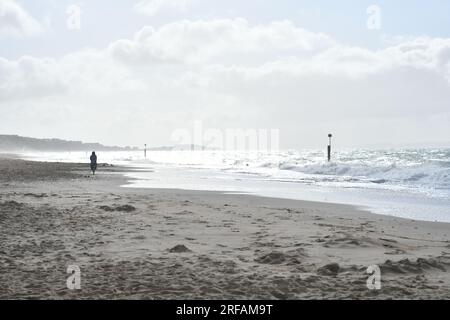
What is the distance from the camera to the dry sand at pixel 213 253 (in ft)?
18.2

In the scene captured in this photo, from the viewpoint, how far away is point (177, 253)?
7.46 meters

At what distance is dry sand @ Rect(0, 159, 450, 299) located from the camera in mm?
5543

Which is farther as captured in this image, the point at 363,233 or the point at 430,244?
the point at 363,233

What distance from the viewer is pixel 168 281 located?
19.2ft

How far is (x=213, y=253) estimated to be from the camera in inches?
296
